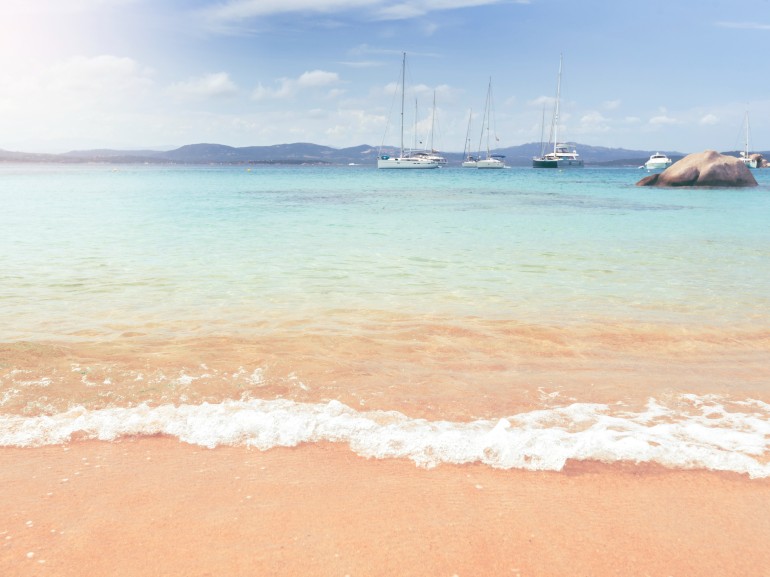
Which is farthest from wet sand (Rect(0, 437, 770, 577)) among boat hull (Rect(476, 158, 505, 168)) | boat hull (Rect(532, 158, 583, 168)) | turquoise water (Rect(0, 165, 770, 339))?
boat hull (Rect(476, 158, 505, 168))

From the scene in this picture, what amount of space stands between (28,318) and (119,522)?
5573 mm

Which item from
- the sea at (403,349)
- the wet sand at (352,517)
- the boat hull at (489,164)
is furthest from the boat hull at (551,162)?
the wet sand at (352,517)

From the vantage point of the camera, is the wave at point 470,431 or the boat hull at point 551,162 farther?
the boat hull at point 551,162

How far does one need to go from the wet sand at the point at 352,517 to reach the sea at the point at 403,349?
0.25m

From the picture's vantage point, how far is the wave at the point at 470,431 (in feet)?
12.3

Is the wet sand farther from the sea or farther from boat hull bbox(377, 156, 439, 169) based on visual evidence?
boat hull bbox(377, 156, 439, 169)

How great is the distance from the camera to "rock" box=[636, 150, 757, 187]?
36531 millimetres

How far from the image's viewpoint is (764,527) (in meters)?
3.03

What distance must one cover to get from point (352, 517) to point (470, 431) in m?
1.32

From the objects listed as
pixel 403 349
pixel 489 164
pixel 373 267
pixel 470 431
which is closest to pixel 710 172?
pixel 373 267

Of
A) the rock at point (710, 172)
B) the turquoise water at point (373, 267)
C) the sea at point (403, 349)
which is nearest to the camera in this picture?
the sea at point (403, 349)

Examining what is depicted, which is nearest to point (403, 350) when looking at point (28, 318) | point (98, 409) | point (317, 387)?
point (317, 387)

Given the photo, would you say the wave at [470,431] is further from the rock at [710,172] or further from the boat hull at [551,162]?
the boat hull at [551,162]

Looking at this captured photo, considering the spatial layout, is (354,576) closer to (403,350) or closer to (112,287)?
(403,350)
